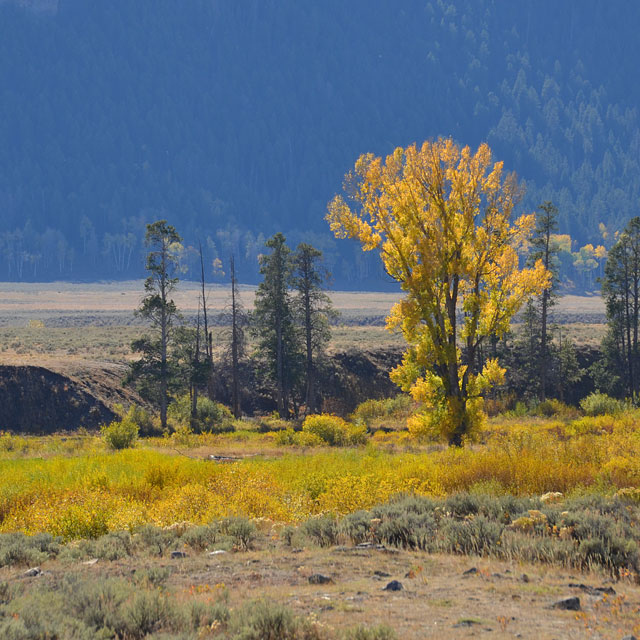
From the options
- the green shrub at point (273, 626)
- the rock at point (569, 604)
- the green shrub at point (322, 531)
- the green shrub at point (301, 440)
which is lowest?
the green shrub at point (301, 440)

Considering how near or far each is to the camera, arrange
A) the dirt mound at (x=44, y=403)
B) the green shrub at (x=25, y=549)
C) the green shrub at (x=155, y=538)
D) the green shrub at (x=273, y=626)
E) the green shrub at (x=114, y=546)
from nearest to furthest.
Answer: the green shrub at (x=273, y=626), the green shrub at (x=25, y=549), the green shrub at (x=114, y=546), the green shrub at (x=155, y=538), the dirt mound at (x=44, y=403)

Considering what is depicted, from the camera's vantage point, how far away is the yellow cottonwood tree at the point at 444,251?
693 inches

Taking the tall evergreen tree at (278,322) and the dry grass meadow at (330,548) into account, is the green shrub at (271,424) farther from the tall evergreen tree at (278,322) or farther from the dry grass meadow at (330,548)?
the dry grass meadow at (330,548)

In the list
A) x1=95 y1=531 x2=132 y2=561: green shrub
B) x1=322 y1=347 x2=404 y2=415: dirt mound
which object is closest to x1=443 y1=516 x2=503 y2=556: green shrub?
x1=95 y1=531 x2=132 y2=561: green shrub

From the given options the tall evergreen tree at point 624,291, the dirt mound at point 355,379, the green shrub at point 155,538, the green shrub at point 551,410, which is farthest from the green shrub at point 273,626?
the tall evergreen tree at point 624,291

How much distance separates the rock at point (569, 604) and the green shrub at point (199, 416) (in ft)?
102

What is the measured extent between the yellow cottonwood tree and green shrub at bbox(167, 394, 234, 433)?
20152 millimetres

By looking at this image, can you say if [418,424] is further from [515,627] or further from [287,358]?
[287,358]

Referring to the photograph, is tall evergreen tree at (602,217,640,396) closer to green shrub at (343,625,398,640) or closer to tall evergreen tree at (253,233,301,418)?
tall evergreen tree at (253,233,301,418)

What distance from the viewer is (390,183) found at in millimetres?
18312

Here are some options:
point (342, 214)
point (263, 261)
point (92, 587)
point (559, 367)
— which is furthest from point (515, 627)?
point (559, 367)

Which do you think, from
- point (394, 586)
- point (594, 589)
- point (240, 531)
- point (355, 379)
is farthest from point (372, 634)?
point (355, 379)

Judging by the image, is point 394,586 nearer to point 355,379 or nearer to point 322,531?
point 322,531

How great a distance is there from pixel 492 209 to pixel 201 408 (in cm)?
2493
